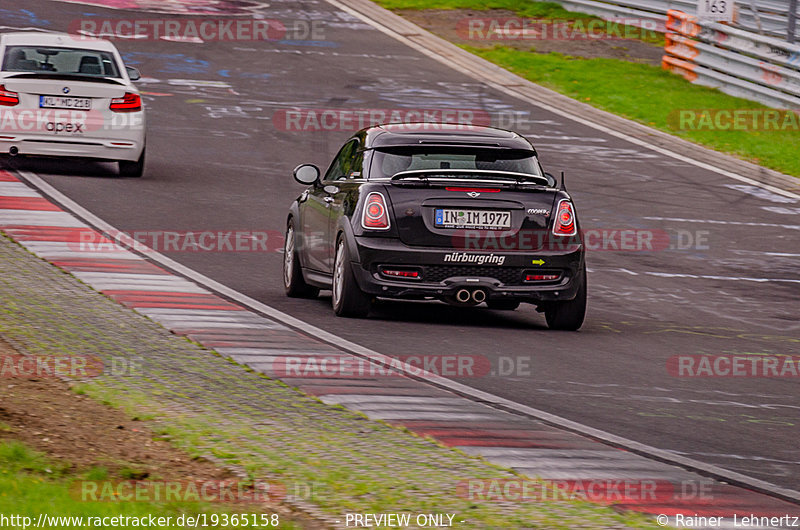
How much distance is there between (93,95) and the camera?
1736 cm

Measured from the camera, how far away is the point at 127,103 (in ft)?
57.9

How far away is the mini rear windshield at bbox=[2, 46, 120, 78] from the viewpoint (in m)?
17.5

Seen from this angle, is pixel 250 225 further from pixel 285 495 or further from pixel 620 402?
pixel 285 495

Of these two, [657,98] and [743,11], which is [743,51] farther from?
[743,11]

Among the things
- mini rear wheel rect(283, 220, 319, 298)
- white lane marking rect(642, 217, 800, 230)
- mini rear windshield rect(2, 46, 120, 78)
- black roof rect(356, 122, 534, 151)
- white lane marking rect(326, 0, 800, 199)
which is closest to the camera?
black roof rect(356, 122, 534, 151)

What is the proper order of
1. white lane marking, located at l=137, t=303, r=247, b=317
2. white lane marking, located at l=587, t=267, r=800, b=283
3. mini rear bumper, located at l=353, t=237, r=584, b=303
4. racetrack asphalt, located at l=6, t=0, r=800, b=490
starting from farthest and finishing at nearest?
white lane marking, located at l=587, t=267, r=800, b=283 < mini rear bumper, located at l=353, t=237, r=584, b=303 < white lane marking, located at l=137, t=303, r=247, b=317 < racetrack asphalt, located at l=6, t=0, r=800, b=490

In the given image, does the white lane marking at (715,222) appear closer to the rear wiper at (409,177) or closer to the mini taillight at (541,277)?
the mini taillight at (541,277)

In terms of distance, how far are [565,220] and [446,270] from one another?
3.22 ft

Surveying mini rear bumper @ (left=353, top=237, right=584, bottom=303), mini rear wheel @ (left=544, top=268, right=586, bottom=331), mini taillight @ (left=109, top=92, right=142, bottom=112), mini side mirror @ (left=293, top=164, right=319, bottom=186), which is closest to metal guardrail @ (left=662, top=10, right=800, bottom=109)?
mini taillight @ (left=109, top=92, right=142, bottom=112)

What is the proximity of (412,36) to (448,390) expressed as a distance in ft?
88.2

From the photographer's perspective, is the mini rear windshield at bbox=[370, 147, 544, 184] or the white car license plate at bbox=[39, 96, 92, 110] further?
the white car license plate at bbox=[39, 96, 92, 110]

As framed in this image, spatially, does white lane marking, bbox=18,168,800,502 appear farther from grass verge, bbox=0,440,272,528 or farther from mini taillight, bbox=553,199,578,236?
grass verge, bbox=0,440,272,528

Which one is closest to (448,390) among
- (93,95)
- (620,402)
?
(620,402)

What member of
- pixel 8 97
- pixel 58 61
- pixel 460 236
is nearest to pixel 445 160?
pixel 460 236
